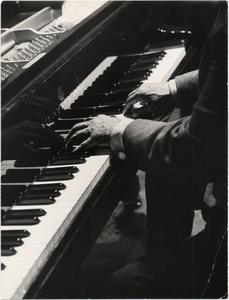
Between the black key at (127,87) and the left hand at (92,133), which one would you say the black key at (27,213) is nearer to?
the left hand at (92,133)

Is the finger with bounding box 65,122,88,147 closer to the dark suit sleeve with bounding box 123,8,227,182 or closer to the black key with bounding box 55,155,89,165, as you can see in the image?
the black key with bounding box 55,155,89,165

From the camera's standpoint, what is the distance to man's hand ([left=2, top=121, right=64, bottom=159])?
38.9 inches

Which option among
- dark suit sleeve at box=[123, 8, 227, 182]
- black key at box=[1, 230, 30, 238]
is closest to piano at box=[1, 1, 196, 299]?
black key at box=[1, 230, 30, 238]

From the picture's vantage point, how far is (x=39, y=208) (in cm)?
95

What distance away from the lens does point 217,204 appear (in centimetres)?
128

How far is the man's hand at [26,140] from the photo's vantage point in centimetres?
99

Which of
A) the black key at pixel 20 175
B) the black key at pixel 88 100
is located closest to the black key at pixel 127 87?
the black key at pixel 88 100

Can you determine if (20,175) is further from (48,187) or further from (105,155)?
(105,155)

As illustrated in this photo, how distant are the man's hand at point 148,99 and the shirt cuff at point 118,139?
31 cm

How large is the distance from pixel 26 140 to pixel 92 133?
227mm

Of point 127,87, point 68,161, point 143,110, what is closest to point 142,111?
point 143,110

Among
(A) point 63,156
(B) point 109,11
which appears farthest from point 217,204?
(B) point 109,11

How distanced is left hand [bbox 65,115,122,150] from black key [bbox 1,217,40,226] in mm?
338

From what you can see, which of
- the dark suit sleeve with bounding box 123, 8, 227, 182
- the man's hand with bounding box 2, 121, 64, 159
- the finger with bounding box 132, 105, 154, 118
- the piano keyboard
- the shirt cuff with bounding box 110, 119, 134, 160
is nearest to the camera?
the piano keyboard
